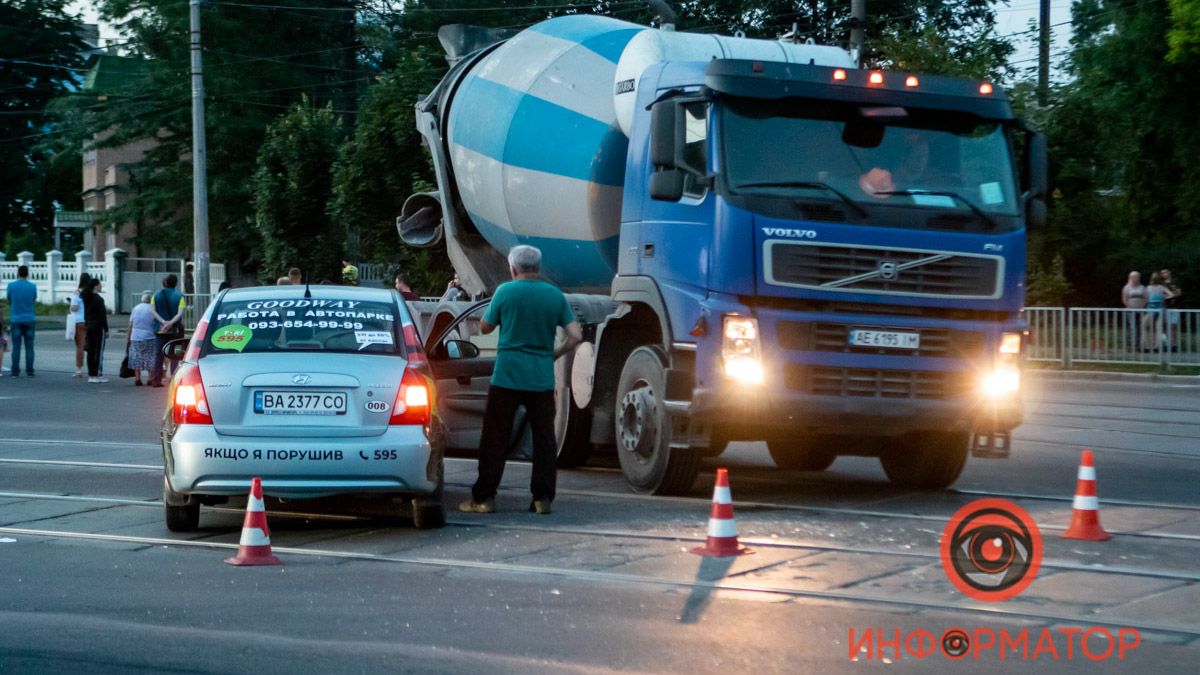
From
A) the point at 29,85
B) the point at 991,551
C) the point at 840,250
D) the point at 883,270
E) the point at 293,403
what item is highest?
the point at 29,85

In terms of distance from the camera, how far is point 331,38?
5628 cm

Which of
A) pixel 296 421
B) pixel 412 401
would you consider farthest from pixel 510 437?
pixel 296 421

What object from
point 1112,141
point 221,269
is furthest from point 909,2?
point 221,269

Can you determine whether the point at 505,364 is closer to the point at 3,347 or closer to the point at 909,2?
the point at 3,347

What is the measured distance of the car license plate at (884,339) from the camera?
34.5 feet

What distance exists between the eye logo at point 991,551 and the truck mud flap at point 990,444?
0.36 m

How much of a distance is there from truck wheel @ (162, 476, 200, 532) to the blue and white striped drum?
13.7 feet

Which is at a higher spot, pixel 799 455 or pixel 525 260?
pixel 525 260

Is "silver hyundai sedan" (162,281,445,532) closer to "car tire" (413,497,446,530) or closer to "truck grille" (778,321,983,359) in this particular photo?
"car tire" (413,497,446,530)

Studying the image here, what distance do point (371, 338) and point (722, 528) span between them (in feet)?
8.18

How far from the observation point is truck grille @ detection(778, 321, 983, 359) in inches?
412

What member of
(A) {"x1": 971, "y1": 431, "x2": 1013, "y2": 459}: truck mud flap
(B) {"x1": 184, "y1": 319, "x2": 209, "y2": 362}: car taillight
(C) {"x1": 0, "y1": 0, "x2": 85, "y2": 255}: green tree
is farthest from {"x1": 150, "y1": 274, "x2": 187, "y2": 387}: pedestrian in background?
(C) {"x1": 0, "y1": 0, "x2": 85, "y2": 255}: green tree

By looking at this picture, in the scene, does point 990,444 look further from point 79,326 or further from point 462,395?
point 79,326

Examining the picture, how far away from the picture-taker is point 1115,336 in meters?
27.8
